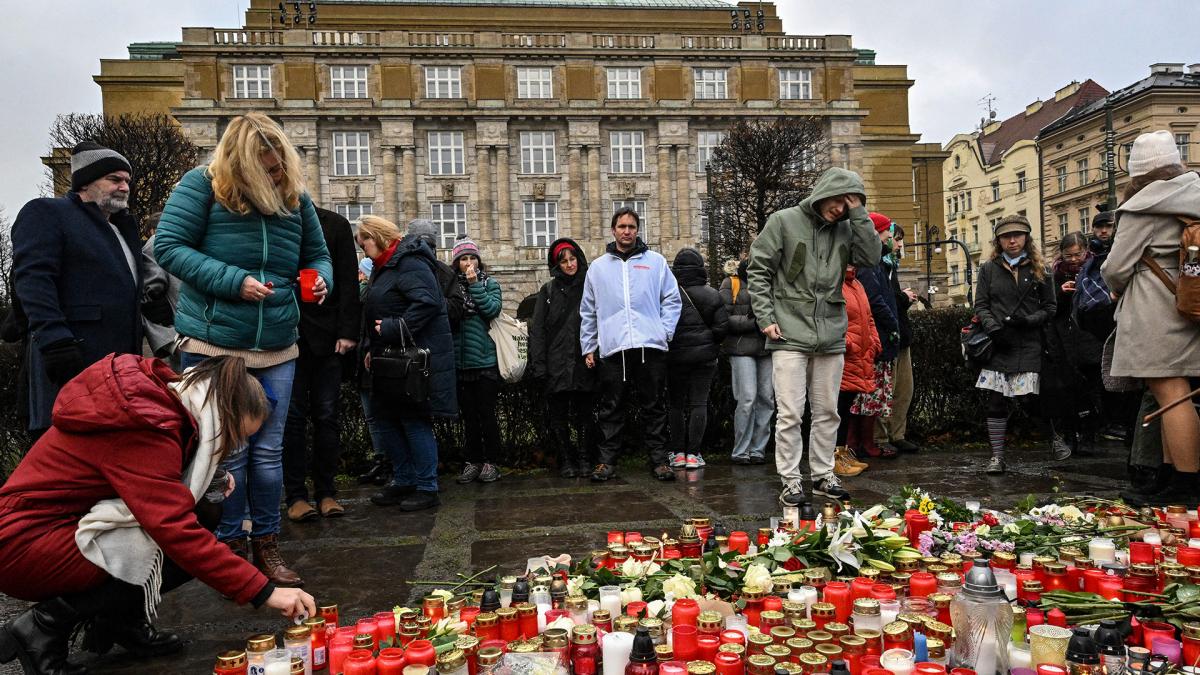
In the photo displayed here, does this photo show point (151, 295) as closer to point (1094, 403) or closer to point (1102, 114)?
point (1094, 403)

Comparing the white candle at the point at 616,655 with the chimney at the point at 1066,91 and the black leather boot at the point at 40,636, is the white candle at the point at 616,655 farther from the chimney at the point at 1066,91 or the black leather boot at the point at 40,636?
the chimney at the point at 1066,91

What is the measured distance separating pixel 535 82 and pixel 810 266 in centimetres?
4306

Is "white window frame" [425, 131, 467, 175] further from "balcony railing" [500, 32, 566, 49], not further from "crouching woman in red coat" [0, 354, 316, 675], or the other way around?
"crouching woman in red coat" [0, 354, 316, 675]

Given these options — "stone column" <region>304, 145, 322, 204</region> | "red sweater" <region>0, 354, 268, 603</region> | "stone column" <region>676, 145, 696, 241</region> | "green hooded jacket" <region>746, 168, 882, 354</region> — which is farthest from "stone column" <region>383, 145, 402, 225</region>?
"red sweater" <region>0, 354, 268, 603</region>

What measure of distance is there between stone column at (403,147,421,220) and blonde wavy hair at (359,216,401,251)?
3875cm

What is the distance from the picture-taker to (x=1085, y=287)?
6172 mm

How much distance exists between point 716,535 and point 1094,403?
515cm

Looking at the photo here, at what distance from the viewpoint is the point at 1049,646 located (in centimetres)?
210

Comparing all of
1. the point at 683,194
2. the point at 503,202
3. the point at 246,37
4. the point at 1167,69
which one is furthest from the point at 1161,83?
the point at 246,37

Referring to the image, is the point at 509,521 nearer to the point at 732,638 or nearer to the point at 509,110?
the point at 732,638

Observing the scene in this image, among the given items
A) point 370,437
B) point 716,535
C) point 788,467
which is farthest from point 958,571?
point 370,437

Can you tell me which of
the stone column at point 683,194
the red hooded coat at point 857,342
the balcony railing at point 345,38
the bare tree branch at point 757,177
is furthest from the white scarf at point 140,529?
the balcony railing at point 345,38

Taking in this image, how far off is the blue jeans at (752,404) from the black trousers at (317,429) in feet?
11.0

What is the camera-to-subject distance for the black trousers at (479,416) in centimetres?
629
